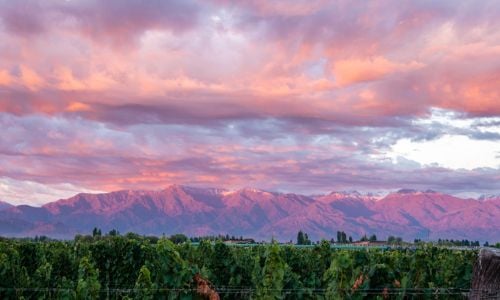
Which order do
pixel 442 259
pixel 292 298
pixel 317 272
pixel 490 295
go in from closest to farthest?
1. pixel 490 295
2. pixel 292 298
3. pixel 442 259
4. pixel 317 272

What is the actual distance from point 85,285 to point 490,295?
1094cm

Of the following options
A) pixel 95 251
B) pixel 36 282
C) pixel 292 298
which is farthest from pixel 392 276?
pixel 95 251

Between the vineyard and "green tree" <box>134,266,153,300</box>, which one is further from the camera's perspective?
the vineyard

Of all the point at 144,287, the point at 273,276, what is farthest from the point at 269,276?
the point at 144,287

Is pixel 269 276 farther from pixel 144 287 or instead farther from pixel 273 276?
pixel 144 287

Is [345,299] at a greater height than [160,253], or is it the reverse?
[160,253]

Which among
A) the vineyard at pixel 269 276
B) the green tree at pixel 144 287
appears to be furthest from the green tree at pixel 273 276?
the green tree at pixel 144 287

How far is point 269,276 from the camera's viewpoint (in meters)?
17.8

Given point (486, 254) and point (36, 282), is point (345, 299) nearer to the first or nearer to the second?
point (486, 254)

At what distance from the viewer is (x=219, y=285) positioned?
24.8 m

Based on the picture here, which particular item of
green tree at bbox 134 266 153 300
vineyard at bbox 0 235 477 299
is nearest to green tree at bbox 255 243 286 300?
vineyard at bbox 0 235 477 299

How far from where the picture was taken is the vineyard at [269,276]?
57.9 feet

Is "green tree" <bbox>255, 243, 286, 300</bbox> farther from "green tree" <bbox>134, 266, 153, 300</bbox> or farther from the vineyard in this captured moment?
"green tree" <bbox>134, 266, 153, 300</bbox>

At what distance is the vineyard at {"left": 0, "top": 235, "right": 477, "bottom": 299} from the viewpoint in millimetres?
17641
